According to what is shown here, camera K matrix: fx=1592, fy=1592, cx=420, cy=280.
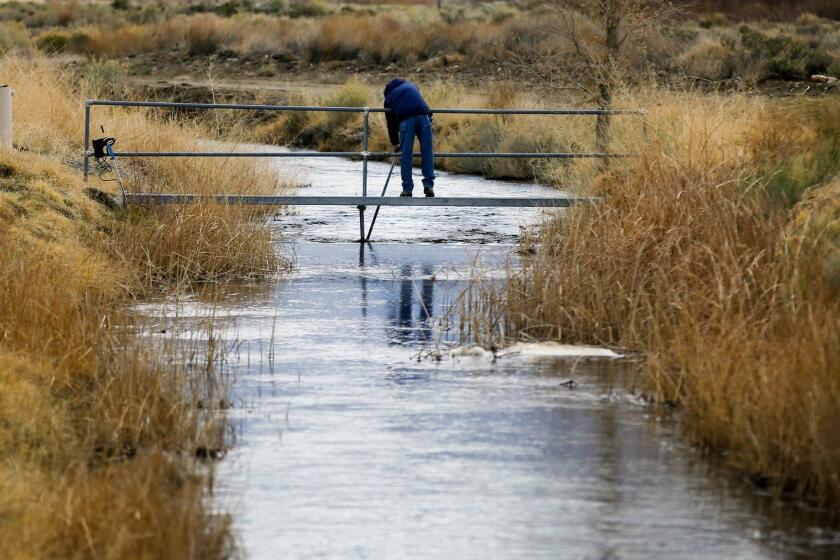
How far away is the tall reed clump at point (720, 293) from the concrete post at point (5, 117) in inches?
225

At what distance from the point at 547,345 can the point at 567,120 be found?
44.3 ft

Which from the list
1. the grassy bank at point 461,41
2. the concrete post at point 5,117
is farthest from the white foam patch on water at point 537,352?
the grassy bank at point 461,41

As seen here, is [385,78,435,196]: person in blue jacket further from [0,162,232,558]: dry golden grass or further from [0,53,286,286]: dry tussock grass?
[0,162,232,558]: dry golden grass

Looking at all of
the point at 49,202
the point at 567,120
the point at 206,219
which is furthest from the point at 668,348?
the point at 567,120

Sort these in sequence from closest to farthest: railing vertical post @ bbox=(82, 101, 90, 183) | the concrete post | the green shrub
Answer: railing vertical post @ bbox=(82, 101, 90, 183), the concrete post, the green shrub

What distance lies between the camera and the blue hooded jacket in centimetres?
1569

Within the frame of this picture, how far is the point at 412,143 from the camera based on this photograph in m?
15.9

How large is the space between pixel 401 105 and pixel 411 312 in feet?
10.2

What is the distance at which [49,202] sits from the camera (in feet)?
48.4

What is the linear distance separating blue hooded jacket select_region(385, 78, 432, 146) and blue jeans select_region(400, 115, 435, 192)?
0.07 metres

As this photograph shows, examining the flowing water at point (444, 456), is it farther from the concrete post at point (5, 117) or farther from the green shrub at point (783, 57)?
the green shrub at point (783, 57)

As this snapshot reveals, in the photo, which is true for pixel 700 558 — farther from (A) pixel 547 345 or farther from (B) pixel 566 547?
(A) pixel 547 345

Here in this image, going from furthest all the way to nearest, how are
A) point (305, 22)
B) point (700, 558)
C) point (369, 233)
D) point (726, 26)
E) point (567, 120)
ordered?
point (305, 22), point (726, 26), point (567, 120), point (369, 233), point (700, 558)

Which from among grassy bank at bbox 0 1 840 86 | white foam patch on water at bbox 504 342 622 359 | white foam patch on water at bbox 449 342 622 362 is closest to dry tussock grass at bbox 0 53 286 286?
white foam patch on water at bbox 449 342 622 362
